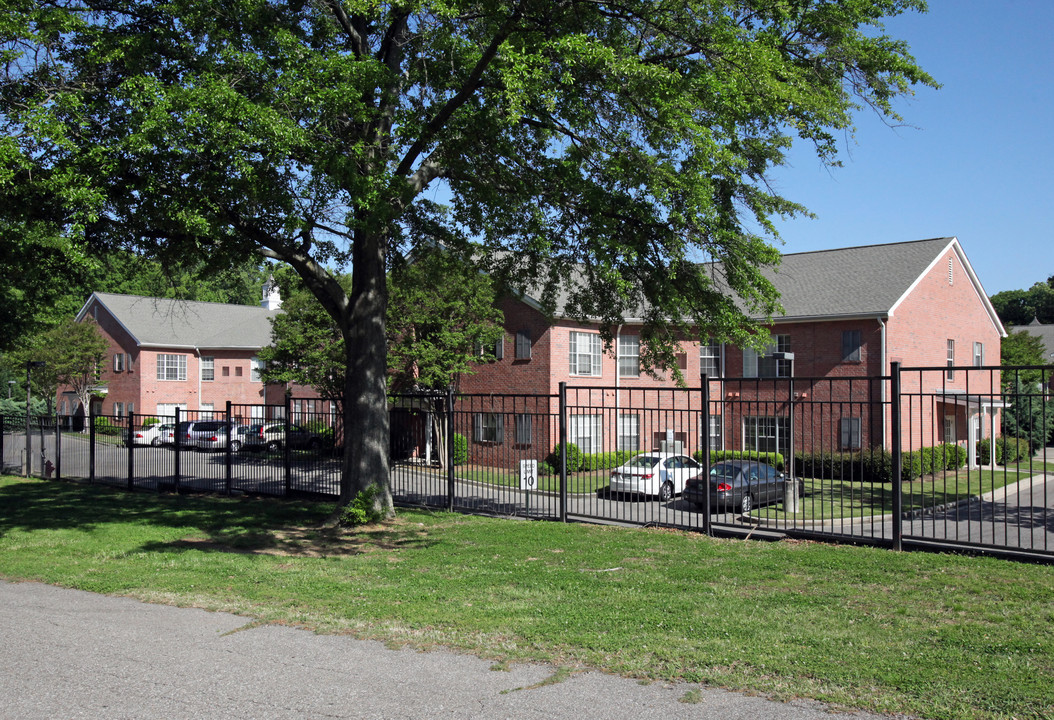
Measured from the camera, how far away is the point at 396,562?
10.3 meters

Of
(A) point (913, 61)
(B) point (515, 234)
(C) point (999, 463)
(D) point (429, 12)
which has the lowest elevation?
(C) point (999, 463)

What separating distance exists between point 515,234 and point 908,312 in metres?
20.2

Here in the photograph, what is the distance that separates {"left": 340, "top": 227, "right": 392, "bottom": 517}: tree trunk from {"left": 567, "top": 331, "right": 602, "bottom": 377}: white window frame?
56.0ft

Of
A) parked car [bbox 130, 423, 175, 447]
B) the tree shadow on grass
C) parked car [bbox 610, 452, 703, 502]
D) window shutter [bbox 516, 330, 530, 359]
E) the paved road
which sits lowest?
the tree shadow on grass

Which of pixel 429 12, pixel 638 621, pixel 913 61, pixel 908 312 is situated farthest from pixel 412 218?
pixel 908 312

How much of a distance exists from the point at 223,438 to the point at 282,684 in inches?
620

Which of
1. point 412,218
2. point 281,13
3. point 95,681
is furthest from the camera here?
point 412,218

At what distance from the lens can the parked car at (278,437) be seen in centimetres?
1752

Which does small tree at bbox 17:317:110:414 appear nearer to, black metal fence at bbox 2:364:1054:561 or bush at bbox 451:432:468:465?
black metal fence at bbox 2:364:1054:561

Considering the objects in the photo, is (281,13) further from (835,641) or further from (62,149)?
(835,641)

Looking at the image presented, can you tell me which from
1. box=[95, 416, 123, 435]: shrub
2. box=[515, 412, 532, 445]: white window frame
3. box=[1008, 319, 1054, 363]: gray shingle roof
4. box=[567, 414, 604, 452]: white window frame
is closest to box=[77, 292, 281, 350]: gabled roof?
box=[95, 416, 123, 435]: shrub

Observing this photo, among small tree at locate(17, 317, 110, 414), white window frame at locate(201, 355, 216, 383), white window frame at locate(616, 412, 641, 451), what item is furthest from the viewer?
white window frame at locate(201, 355, 216, 383)

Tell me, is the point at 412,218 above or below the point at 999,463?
above

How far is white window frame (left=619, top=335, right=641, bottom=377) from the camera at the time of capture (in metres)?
31.8
